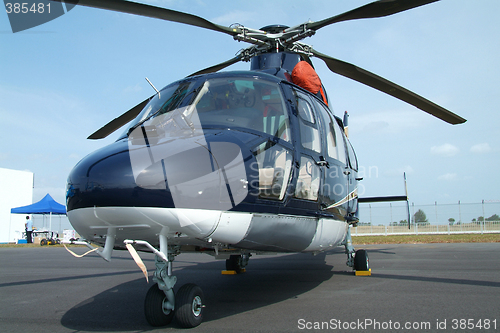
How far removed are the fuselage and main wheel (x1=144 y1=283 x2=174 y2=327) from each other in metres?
0.71

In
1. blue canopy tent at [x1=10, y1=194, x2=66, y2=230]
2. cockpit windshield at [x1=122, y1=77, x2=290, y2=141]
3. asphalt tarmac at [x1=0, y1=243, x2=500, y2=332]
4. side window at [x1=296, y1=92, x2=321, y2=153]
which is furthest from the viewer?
blue canopy tent at [x1=10, y1=194, x2=66, y2=230]

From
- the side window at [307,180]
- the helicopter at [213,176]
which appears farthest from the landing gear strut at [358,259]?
the side window at [307,180]

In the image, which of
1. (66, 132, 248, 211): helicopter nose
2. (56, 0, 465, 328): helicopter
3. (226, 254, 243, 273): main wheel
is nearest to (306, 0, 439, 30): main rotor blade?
(56, 0, 465, 328): helicopter

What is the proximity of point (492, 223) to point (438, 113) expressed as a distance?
2481 centimetres

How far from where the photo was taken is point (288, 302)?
4523mm

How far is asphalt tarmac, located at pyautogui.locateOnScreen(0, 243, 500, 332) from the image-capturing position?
136 inches

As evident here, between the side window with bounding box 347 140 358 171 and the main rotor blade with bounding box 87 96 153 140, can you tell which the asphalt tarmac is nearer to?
the side window with bounding box 347 140 358 171

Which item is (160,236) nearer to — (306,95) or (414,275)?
(306,95)

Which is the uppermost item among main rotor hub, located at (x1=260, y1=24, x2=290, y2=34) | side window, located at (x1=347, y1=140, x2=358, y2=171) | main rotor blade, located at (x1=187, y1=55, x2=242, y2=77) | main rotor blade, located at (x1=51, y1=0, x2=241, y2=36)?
main rotor hub, located at (x1=260, y1=24, x2=290, y2=34)

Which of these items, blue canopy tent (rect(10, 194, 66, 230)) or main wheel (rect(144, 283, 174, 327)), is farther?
blue canopy tent (rect(10, 194, 66, 230))

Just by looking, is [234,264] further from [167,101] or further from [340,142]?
[167,101]

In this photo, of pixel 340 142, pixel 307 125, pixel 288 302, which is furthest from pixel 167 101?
pixel 340 142

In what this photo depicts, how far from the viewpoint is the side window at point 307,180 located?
13.3 ft

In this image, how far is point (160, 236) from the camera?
2.87m
